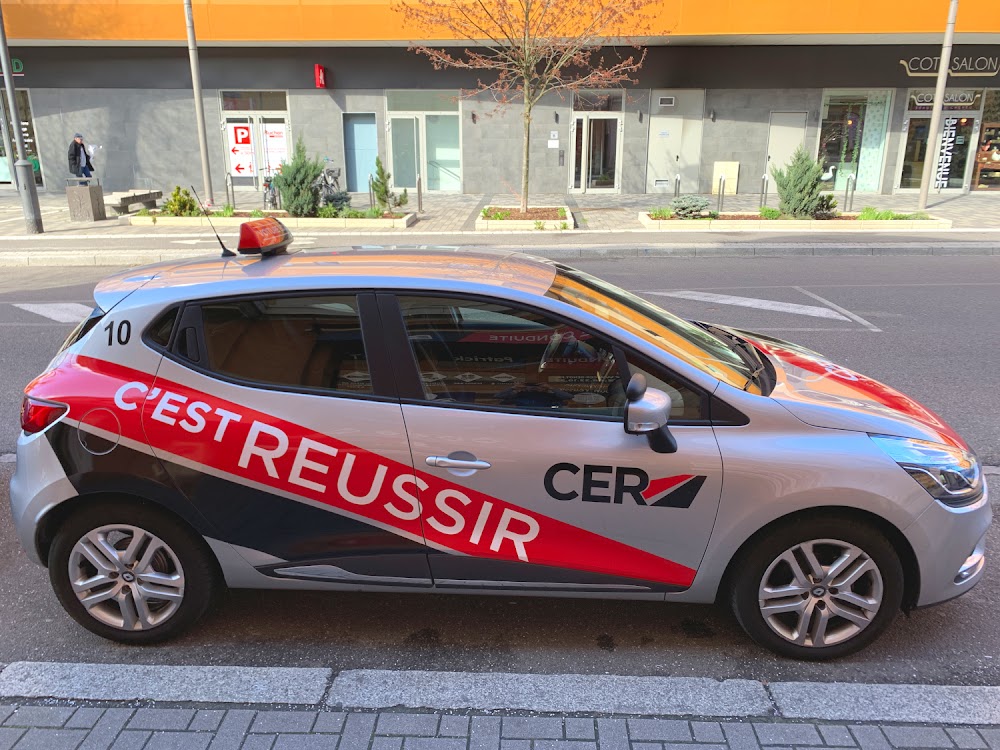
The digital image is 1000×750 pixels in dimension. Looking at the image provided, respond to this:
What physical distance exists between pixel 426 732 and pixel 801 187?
16.5 m

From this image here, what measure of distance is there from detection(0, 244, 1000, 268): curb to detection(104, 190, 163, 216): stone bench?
5781 mm

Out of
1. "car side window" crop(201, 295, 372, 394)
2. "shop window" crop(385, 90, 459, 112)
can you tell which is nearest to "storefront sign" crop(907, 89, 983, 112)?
"shop window" crop(385, 90, 459, 112)

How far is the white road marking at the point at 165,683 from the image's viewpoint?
2846 millimetres

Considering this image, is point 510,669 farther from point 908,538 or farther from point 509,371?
point 908,538

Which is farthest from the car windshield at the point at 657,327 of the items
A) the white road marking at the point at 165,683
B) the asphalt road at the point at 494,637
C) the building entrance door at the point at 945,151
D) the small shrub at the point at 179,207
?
the building entrance door at the point at 945,151

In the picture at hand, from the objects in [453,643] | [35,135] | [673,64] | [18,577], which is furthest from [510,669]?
[35,135]

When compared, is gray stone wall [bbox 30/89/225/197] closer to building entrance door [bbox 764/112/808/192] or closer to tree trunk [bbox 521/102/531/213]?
tree trunk [bbox 521/102/531/213]

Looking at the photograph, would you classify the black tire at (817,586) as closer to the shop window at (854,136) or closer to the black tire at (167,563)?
the black tire at (167,563)

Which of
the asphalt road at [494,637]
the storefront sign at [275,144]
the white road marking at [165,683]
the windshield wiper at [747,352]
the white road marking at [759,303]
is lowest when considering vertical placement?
the asphalt road at [494,637]

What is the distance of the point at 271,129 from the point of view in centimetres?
2428

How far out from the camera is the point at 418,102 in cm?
2372

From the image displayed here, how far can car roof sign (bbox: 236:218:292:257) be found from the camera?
3480 millimetres

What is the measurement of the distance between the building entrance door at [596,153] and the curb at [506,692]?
73.8 feet

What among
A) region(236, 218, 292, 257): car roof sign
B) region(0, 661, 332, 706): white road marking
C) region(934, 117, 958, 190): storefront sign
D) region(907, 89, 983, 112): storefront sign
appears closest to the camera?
region(0, 661, 332, 706): white road marking
